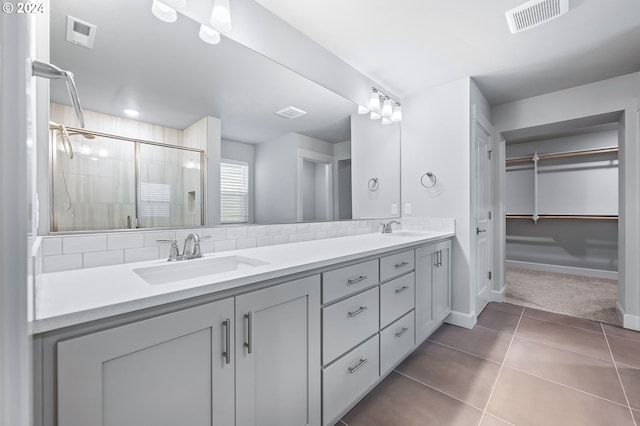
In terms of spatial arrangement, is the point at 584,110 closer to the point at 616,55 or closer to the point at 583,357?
the point at 616,55

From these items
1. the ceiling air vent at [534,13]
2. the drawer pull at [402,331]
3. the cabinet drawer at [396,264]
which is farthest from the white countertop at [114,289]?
the ceiling air vent at [534,13]

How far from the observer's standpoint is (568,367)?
190cm

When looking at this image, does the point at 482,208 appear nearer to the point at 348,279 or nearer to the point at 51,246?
the point at 348,279

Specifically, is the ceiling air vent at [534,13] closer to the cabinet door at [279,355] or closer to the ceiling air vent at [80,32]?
the cabinet door at [279,355]

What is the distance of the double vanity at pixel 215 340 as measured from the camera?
26.5 inches

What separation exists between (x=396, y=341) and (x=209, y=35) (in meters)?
2.16

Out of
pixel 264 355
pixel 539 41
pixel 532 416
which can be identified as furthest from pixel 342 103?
pixel 532 416

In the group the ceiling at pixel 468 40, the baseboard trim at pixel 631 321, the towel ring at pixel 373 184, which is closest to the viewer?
the ceiling at pixel 468 40

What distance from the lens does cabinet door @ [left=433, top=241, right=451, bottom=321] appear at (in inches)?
90.8

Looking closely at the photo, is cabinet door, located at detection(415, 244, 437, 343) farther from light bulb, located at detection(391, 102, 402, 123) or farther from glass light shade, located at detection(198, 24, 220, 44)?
glass light shade, located at detection(198, 24, 220, 44)

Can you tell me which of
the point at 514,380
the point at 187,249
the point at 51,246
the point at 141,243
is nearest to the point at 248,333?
the point at 187,249

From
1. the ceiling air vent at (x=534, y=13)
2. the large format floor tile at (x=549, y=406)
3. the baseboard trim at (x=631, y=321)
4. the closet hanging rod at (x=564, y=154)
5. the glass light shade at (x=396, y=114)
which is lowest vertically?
the large format floor tile at (x=549, y=406)

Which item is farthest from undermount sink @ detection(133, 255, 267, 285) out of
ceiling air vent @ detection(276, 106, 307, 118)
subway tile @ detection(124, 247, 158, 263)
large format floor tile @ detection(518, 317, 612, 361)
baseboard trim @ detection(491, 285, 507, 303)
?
baseboard trim @ detection(491, 285, 507, 303)

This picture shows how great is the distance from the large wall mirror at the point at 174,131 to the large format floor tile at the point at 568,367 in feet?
6.10
